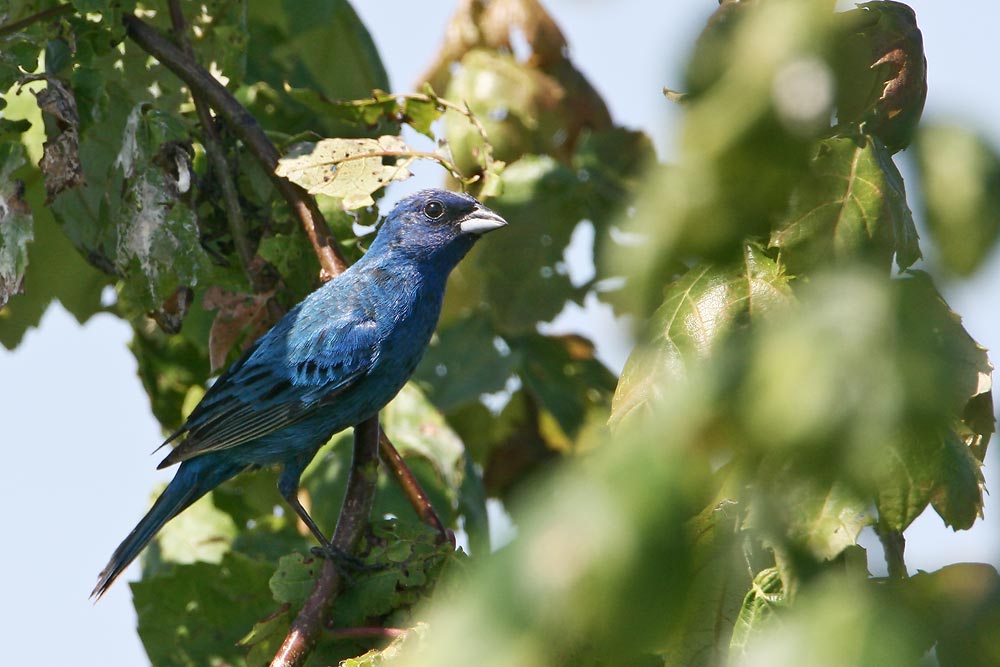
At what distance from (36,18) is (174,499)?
7.21 feet

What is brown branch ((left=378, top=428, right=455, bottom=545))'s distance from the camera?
3.87 m

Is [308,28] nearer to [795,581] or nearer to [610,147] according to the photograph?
[610,147]

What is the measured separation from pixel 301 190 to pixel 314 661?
66.5 inches

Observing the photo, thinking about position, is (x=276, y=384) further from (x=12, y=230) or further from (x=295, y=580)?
(x=12, y=230)

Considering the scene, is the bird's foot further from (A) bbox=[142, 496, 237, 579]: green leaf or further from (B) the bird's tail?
(B) the bird's tail

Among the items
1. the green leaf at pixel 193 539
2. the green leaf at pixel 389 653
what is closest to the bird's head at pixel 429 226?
the green leaf at pixel 193 539

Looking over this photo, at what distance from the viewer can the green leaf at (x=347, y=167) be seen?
407cm

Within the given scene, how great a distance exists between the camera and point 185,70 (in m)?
4.16

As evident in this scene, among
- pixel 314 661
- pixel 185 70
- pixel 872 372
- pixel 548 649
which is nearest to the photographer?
pixel 872 372

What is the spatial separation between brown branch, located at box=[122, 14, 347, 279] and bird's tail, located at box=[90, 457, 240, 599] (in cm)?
139

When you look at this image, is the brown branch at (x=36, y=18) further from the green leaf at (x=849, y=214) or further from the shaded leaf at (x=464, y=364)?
the green leaf at (x=849, y=214)

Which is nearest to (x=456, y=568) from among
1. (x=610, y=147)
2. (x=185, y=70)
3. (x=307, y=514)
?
(x=307, y=514)

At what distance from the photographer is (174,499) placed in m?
5.13

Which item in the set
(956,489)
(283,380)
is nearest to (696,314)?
(956,489)
